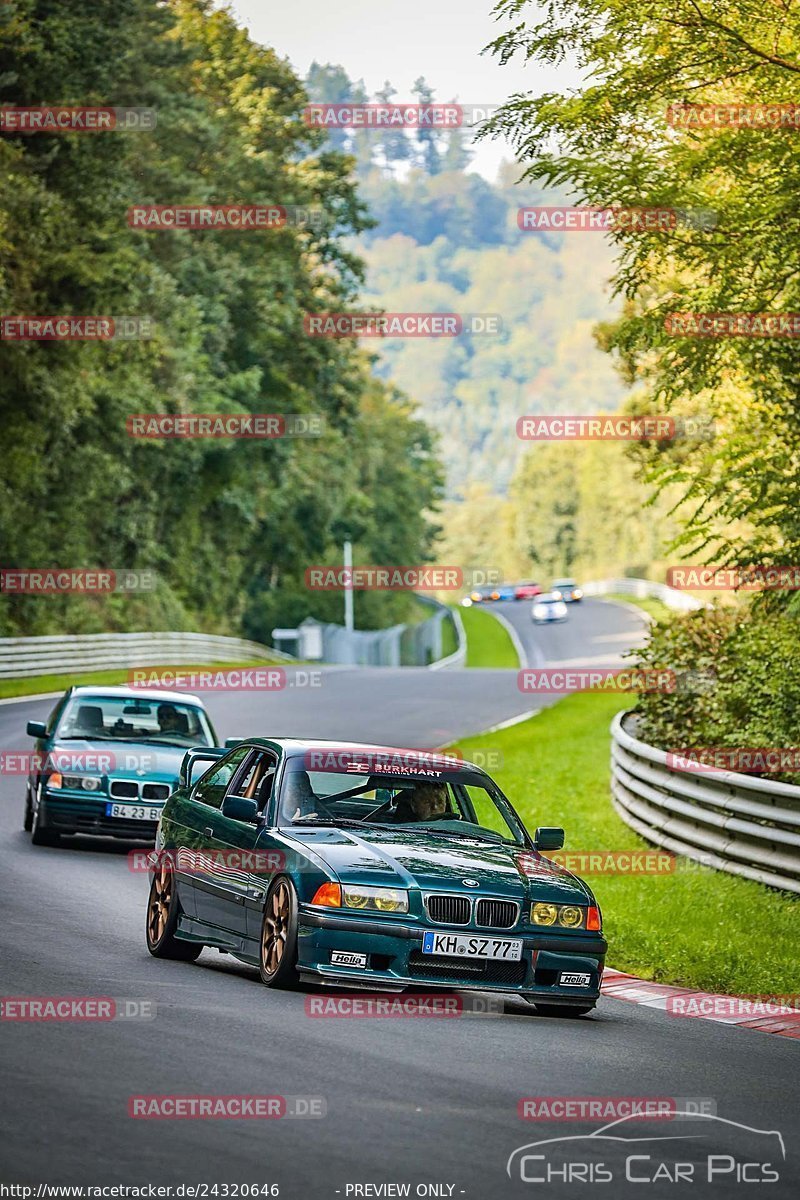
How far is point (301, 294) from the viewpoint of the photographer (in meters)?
69.0

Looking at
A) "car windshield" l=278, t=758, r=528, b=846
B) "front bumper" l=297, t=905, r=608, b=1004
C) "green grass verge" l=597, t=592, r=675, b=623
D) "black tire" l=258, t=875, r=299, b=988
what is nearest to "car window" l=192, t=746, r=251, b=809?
"car windshield" l=278, t=758, r=528, b=846

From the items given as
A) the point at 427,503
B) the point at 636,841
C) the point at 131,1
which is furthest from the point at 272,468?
the point at 427,503

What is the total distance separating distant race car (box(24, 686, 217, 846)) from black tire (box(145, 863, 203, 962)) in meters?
5.95

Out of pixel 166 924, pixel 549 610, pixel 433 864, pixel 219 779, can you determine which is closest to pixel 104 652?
pixel 219 779

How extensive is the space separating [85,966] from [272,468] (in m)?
59.9

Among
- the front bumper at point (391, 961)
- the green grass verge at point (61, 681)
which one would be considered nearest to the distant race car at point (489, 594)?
the green grass verge at point (61, 681)

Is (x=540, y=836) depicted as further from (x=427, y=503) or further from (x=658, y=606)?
(x=427, y=503)

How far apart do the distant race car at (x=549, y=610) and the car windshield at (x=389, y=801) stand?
87226 mm

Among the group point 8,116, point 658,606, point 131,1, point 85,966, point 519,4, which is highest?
point 131,1

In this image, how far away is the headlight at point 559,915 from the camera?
981 cm

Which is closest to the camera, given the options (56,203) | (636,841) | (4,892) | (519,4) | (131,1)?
(4,892)

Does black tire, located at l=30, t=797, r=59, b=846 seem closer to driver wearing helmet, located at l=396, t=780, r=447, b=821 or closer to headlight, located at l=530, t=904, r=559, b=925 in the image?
driver wearing helmet, located at l=396, t=780, r=447, b=821

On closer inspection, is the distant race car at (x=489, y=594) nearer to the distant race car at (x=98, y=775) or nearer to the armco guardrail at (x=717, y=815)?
the armco guardrail at (x=717, y=815)

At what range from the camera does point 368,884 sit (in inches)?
375
